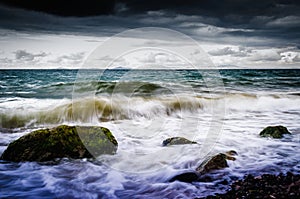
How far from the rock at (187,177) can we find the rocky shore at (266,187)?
0.57 m

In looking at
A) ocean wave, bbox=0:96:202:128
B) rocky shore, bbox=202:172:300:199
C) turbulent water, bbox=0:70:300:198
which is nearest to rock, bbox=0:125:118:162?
turbulent water, bbox=0:70:300:198

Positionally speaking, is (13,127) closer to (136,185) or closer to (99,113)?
(99,113)

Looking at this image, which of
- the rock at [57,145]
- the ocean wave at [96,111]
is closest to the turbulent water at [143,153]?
the ocean wave at [96,111]

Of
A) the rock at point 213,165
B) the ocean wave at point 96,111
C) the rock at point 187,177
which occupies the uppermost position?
the rock at point 213,165

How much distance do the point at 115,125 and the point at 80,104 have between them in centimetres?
300

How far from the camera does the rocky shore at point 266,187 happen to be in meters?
3.43

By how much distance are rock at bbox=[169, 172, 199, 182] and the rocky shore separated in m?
0.57

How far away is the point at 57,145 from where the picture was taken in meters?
5.07

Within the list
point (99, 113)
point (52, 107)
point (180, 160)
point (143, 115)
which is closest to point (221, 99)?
point (143, 115)

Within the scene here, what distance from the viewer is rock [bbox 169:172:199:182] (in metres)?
4.20

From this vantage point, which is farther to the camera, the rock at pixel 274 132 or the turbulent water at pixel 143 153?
the rock at pixel 274 132

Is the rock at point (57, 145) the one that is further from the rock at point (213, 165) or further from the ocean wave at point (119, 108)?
the ocean wave at point (119, 108)

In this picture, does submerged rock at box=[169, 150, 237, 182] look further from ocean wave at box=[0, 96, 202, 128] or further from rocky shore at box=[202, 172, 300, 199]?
ocean wave at box=[0, 96, 202, 128]

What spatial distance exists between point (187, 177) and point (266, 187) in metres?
1.13
